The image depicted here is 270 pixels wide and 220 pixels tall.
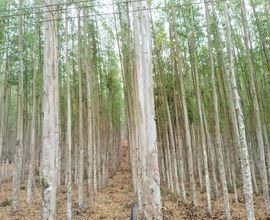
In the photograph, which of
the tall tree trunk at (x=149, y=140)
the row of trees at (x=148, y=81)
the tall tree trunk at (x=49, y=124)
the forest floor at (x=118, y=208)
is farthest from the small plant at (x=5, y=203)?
the tall tree trunk at (x=149, y=140)

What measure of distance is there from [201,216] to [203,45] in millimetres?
7587

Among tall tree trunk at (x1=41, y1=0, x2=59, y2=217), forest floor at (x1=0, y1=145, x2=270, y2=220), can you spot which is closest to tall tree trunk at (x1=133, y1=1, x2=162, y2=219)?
tall tree trunk at (x1=41, y1=0, x2=59, y2=217)

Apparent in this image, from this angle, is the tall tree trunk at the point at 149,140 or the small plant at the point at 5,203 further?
the small plant at the point at 5,203

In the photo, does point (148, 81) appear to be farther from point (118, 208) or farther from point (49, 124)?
point (118, 208)

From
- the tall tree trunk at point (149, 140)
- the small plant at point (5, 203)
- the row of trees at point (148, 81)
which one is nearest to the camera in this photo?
the tall tree trunk at point (149, 140)

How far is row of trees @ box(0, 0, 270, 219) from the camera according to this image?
23.7 feet

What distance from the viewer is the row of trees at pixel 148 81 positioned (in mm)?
7227

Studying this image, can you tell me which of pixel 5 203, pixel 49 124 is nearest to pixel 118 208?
pixel 5 203

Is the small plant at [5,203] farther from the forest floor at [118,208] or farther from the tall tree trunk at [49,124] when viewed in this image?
the tall tree trunk at [49,124]

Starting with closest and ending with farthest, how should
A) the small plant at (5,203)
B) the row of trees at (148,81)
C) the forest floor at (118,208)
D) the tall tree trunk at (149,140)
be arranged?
the tall tree trunk at (149,140)
the row of trees at (148,81)
the forest floor at (118,208)
the small plant at (5,203)

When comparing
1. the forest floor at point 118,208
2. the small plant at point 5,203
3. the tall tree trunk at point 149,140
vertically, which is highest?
the tall tree trunk at point 149,140

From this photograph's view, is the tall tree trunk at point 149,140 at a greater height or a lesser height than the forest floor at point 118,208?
greater

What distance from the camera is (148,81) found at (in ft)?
20.9

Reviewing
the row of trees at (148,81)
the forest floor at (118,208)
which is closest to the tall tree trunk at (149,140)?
the row of trees at (148,81)
